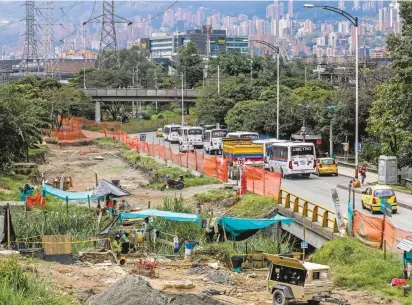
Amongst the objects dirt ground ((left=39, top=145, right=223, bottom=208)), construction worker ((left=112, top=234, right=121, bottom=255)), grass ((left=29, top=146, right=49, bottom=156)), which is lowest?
dirt ground ((left=39, top=145, right=223, bottom=208))

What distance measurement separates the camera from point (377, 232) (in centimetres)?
2647

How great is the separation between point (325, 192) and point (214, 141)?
29006 millimetres

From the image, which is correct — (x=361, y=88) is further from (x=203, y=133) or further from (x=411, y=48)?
(x=411, y=48)

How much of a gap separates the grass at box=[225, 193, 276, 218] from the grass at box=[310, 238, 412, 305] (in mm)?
8964

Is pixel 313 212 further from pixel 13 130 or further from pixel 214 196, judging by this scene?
pixel 13 130

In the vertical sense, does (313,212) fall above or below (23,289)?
above

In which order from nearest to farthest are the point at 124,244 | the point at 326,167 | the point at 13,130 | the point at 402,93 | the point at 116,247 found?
1. the point at 116,247
2. the point at 124,244
3. the point at 402,93
4. the point at 13,130
5. the point at 326,167

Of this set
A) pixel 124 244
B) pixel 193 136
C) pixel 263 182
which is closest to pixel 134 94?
pixel 193 136

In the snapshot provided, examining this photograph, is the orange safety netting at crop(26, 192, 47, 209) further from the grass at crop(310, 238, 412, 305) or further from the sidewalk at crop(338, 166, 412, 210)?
the sidewalk at crop(338, 166, 412, 210)

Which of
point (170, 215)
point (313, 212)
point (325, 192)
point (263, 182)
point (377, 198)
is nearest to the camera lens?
point (313, 212)

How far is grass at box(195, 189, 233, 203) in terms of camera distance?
42309mm

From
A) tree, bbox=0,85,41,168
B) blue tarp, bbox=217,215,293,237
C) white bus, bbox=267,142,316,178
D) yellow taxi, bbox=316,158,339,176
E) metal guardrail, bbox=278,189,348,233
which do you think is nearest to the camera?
metal guardrail, bbox=278,189,348,233

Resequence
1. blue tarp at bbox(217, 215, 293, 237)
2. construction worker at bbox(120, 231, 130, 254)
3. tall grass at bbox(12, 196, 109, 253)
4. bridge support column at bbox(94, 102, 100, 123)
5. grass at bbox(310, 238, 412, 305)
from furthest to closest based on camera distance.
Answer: bridge support column at bbox(94, 102, 100, 123) < tall grass at bbox(12, 196, 109, 253) < blue tarp at bbox(217, 215, 293, 237) < construction worker at bbox(120, 231, 130, 254) < grass at bbox(310, 238, 412, 305)

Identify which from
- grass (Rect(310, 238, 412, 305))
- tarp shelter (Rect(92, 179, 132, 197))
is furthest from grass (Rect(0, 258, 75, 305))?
tarp shelter (Rect(92, 179, 132, 197))
